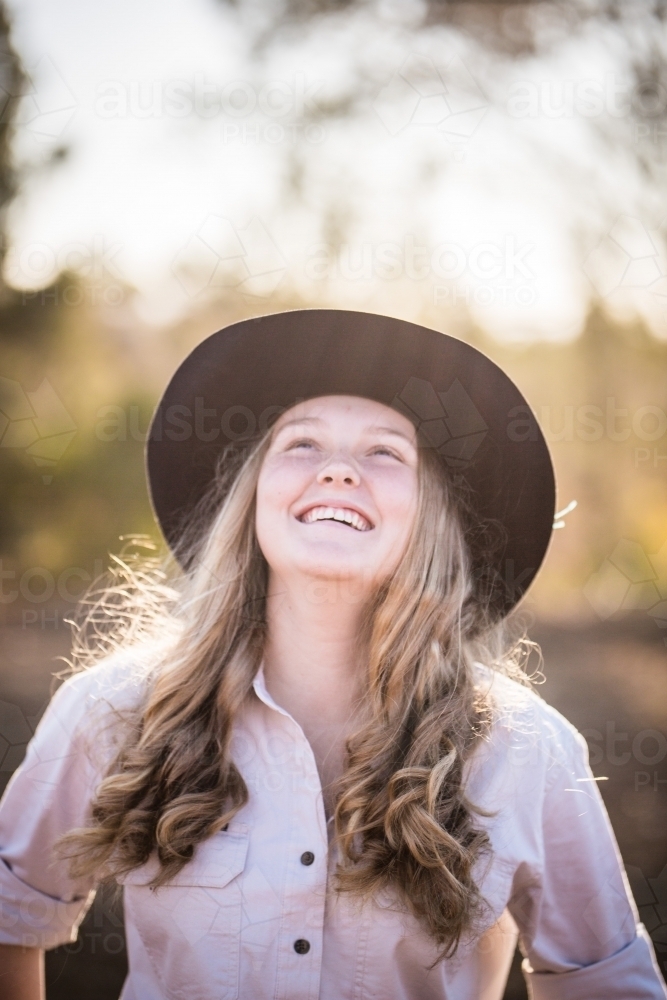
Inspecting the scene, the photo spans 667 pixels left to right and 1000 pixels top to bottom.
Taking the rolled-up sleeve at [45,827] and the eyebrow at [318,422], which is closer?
the rolled-up sleeve at [45,827]

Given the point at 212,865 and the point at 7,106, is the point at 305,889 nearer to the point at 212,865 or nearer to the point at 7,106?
the point at 212,865

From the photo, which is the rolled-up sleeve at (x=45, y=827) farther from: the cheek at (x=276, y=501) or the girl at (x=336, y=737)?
the cheek at (x=276, y=501)

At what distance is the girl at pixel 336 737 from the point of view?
1.63 metres

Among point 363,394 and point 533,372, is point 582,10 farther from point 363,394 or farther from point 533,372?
point 363,394

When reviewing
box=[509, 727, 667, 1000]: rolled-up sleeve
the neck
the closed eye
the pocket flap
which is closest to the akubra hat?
the closed eye

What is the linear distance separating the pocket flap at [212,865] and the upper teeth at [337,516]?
0.72 metres

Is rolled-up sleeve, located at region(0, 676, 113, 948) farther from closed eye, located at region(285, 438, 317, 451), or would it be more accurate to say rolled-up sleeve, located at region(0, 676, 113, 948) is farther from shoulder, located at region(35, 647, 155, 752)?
closed eye, located at region(285, 438, 317, 451)

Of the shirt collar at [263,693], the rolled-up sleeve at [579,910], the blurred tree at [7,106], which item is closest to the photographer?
the rolled-up sleeve at [579,910]

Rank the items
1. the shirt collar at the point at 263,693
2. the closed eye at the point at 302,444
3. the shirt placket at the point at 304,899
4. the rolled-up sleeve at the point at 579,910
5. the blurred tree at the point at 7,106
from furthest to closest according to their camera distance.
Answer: the blurred tree at the point at 7,106 → the closed eye at the point at 302,444 → the shirt collar at the point at 263,693 → the rolled-up sleeve at the point at 579,910 → the shirt placket at the point at 304,899

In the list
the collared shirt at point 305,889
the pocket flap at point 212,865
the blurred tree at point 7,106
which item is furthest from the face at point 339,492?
the blurred tree at point 7,106

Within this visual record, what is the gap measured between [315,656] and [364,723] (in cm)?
21

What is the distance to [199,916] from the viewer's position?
1632mm

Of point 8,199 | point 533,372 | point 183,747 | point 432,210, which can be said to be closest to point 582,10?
point 432,210

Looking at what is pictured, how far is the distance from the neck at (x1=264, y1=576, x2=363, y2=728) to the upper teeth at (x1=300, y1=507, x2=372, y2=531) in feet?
0.58
